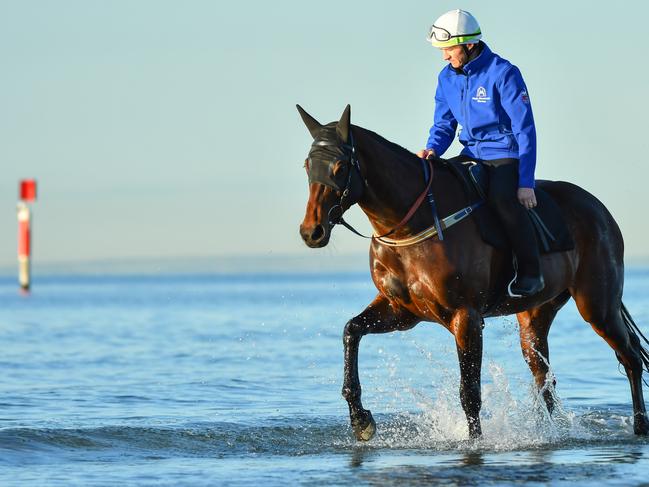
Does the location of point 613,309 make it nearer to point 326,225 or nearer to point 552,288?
point 552,288

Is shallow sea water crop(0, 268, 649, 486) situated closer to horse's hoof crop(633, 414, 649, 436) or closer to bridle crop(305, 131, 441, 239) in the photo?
horse's hoof crop(633, 414, 649, 436)

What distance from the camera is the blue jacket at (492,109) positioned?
1003cm

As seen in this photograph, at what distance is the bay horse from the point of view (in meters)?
9.20

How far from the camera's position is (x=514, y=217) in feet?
32.8

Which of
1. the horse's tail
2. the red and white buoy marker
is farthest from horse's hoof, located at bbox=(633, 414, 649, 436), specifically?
the red and white buoy marker

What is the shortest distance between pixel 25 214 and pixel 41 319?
1871 cm

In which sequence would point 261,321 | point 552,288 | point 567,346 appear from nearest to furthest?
point 552,288 < point 567,346 < point 261,321

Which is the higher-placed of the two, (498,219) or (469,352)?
(498,219)

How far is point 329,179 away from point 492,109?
1734 millimetres

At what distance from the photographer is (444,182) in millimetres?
10023

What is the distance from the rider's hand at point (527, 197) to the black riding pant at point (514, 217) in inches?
1.4

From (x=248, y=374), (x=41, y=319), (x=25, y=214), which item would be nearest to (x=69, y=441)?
(x=248, y=374)

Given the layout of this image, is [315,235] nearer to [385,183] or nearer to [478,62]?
[385,183]

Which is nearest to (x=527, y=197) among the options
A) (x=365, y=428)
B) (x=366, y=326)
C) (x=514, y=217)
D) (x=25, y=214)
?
(x=514, y=217)
